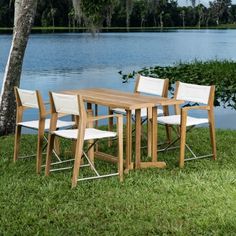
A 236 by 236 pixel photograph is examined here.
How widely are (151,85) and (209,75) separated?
15.4 ft

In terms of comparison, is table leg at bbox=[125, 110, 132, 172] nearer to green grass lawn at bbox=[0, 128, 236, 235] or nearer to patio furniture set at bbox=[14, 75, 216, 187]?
patio furniture set at bbox=[14, 75, 216, 187]

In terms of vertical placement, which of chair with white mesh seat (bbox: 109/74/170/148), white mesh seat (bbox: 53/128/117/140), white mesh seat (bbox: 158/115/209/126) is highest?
chair with white mesh seat (bbox: 109/74/170/148)

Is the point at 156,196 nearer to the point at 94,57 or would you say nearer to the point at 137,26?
the point at 94,57

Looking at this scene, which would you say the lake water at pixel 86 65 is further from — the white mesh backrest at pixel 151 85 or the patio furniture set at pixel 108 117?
the patio furniture set at pixel 108 117

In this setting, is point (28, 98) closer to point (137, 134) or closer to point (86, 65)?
point (137, 134)

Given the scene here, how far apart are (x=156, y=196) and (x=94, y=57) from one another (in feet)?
82.2

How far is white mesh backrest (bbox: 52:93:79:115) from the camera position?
592 cm

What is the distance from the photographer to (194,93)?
7164 millimetres

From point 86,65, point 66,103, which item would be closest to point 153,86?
point 66,103

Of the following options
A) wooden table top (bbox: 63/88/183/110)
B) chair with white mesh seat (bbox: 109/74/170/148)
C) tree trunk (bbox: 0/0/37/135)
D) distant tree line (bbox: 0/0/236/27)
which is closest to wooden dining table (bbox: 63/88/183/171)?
wooden table top (bbox: 63/88/183/110)

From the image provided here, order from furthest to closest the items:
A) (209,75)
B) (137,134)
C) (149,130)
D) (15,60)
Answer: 1. (209,75)
2. (15,60)
3. (149,130)
4. (137,134)

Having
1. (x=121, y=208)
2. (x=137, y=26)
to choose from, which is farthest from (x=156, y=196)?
(x=137, y=26)

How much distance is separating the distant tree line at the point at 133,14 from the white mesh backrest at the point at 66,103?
449 centimetres

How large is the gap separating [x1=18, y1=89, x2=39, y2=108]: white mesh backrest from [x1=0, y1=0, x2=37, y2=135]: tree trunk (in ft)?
7.93
